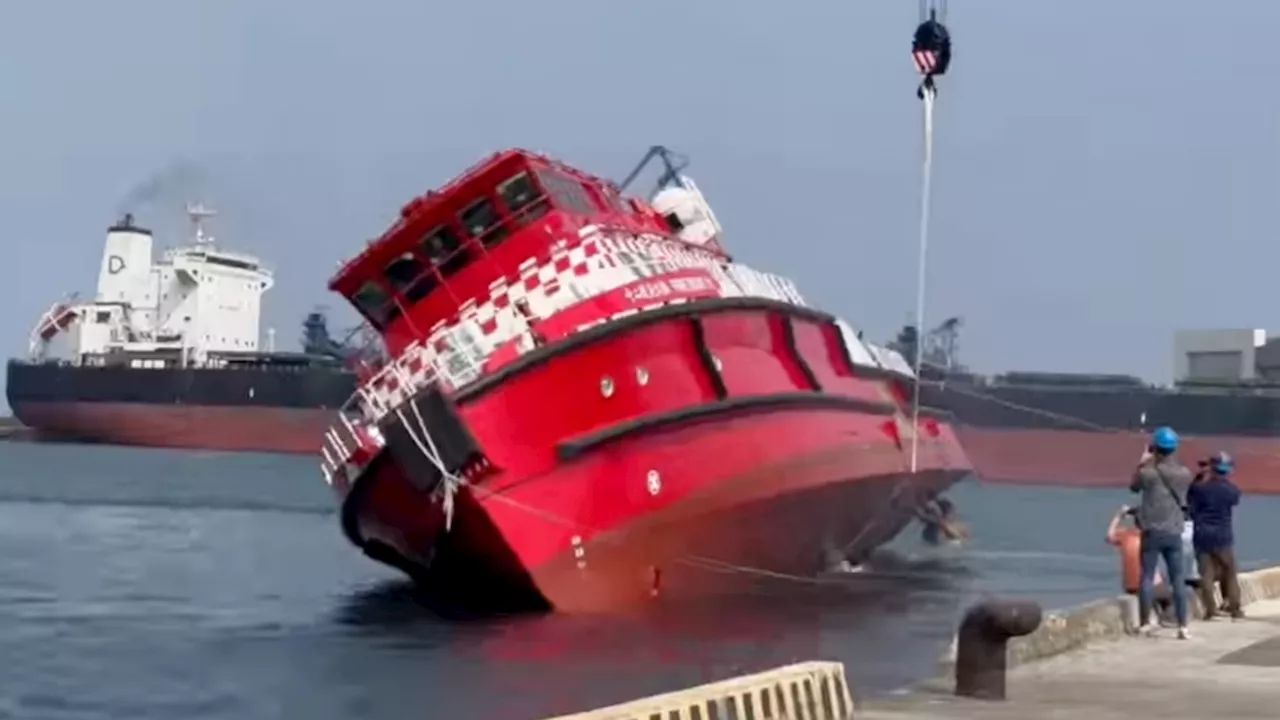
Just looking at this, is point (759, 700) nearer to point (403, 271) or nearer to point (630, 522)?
point (630, 522)

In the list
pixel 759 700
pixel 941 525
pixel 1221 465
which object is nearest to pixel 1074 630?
pixel 1221 465

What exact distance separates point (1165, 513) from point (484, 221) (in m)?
9.12

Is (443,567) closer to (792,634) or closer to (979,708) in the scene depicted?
(792,634)

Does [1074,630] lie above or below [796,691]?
above

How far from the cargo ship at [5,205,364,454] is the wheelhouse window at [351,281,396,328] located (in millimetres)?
49344

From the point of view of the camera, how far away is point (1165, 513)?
12.3 meters

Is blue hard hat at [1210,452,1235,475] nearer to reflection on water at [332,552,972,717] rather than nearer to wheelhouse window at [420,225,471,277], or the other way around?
reflection on water at [332,552,972,717]

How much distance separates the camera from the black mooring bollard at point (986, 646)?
9523mm

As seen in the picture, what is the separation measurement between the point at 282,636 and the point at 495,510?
116 inches

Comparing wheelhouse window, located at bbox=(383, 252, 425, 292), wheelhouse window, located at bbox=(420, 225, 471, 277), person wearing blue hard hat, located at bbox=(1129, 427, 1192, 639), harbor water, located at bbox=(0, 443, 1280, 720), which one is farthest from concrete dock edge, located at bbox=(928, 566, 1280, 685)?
wheelhouse window, located at bbox=(383, 252, 425, 292)

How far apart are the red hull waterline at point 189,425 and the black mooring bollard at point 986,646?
2388 inches

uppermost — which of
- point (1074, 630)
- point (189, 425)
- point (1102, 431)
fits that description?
point (189, 425)

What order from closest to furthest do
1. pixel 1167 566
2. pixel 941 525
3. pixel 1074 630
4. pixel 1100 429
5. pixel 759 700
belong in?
1. pixel 759 700
2. pixel 1074 630
3. pixel 1167 566
4. pixel 941 525
5. pixel 1100 429

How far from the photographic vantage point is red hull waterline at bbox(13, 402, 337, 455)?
71.1 m
